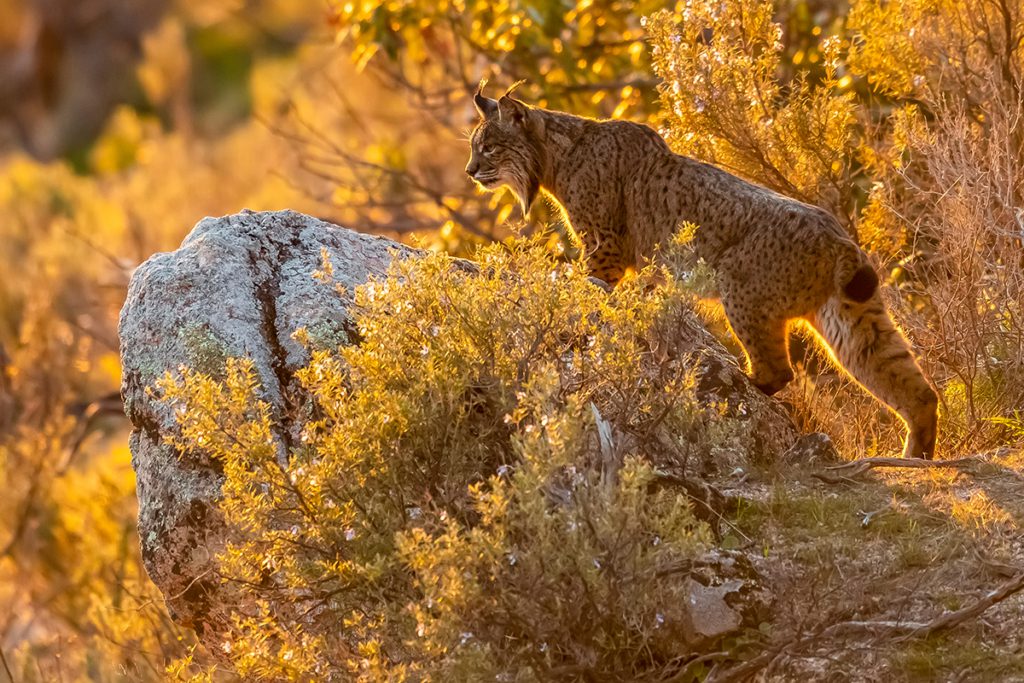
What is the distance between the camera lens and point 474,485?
17.5 ft

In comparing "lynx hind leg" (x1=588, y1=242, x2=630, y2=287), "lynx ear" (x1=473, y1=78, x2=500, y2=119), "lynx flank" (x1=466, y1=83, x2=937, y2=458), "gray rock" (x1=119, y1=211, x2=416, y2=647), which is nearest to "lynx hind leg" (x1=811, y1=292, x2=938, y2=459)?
"lynx flank" (x1=466, y1=83, x2=937, y2=458)

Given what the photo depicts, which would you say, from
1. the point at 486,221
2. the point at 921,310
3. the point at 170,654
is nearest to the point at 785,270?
the point at 921,310

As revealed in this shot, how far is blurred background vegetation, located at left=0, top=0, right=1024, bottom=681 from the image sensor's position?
7691 millimetres

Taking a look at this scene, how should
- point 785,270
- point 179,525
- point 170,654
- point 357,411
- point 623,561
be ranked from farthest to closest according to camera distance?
point 170,654 < point 785,270 < point 179,525 < point 357,411 < point 623,561

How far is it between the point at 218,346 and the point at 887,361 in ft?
10.2

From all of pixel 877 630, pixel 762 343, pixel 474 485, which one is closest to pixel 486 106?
pixel 762 343

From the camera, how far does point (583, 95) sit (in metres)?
12.1

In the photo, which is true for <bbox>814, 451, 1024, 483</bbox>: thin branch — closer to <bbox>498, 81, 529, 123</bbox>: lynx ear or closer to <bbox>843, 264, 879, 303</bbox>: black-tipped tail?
<bbox>843, 264, 879, 303</bbox>: black-tipped tail

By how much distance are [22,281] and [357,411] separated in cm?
1334

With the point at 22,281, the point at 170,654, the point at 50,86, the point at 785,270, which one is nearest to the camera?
the point at 785,270

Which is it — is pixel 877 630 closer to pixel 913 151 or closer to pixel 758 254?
pixel 758 254

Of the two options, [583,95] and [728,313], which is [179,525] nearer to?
[728,313]

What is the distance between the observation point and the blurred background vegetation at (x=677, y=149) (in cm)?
769

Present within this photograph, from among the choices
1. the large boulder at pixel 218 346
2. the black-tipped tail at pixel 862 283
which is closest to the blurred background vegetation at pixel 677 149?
the large boulder at pixel 218 346
